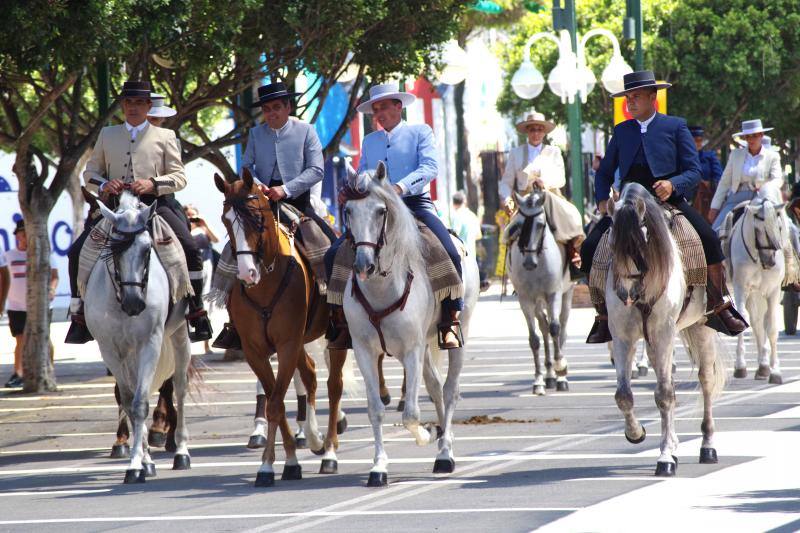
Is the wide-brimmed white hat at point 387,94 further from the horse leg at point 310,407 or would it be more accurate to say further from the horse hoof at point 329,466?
the horse hoof at point 329,466

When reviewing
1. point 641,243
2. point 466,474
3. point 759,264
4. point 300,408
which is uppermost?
point 641,243

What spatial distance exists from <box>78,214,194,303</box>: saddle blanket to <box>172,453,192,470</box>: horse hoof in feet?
4.41

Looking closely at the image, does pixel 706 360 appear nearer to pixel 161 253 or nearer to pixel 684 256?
pixel 684 256

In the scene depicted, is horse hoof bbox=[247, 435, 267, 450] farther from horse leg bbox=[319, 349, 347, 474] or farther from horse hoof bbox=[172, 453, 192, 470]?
horse leg bbox=[319, 349, 347, 474]

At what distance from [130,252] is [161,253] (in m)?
0.64

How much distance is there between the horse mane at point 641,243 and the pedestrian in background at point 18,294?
11.2 meters

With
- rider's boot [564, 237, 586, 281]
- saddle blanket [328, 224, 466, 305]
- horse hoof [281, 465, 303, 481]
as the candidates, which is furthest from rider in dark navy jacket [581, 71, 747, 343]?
rider's boot [564, 237, 586, 281]

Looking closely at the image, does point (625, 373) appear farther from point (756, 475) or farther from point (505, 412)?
point (505, 412)

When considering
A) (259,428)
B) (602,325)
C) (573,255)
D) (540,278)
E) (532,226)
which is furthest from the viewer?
(573,255)

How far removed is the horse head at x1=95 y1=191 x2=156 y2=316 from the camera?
12492mm

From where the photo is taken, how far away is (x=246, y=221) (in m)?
11.9

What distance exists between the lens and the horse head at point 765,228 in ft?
62.0

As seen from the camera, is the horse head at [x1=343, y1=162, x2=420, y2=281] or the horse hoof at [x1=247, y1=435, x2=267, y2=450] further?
the horse hoof at [x1=247, y1=435, x2=267, y2=450]

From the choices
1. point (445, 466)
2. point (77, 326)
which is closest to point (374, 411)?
point (445, 466)
